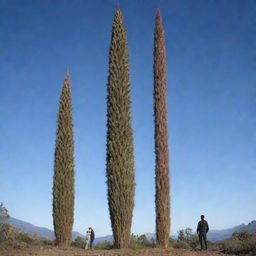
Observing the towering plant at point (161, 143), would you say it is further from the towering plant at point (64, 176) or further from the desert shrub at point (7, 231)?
the desert shrub at point (7, 231)

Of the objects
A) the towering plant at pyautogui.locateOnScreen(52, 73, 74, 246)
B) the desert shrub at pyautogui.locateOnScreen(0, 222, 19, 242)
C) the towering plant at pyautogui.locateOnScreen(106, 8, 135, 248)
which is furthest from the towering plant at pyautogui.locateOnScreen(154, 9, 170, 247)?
the desert shrub at pyautogui.locateOnScreen(0, 222, 19, 242)

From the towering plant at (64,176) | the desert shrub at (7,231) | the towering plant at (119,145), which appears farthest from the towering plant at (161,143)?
the desert shrub at (7,231)

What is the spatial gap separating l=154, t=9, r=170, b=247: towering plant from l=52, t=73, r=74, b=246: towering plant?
6073 mm

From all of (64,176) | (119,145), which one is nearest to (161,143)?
A: (119,145)

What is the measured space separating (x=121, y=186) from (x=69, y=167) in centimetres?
524

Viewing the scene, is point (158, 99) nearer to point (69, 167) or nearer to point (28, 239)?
point (69, 167)

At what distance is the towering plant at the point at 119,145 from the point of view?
21516 mm

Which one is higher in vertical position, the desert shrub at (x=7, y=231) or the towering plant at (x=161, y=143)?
the towering plant at (x=161, y=143)

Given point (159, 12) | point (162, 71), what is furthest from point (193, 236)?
point (159, 12)

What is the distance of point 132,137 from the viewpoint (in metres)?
23.0

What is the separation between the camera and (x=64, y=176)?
25.1 metres

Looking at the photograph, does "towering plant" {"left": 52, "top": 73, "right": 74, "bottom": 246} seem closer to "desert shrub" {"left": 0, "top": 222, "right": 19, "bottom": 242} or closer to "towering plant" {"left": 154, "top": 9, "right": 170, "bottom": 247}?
"towering plant" {"left": 154, "top": 9, "right": 170, "bottom": 247}

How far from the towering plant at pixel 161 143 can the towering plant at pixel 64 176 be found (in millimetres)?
6073

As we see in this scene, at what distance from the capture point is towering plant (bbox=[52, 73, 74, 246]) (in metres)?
24.4
